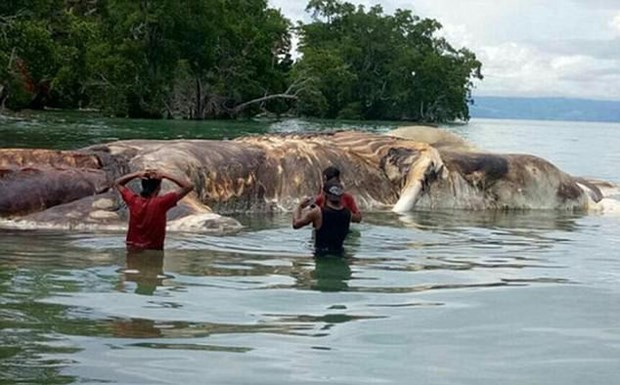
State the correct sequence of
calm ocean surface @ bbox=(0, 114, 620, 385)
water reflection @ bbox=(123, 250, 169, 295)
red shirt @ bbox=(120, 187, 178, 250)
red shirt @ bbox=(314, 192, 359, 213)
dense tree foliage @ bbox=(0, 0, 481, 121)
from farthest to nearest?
dense tree foliage @ bbox=(0, 0, 481, 121) < red shirt @ bbox=(314, 192, 359, 213) < red shirt @ bbox=(120, 187, 178, 250) < water reflection @ bbox=(123, 250, 169, 295) < calm ocean surface @ bbox=(0, 114, 620, 385)

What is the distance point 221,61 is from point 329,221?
2453 inches

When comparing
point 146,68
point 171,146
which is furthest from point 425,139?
point 146,68

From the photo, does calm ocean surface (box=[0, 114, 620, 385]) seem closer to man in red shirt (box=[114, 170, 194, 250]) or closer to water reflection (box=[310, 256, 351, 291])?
water reflection (box=[310, 256, 351, 291])

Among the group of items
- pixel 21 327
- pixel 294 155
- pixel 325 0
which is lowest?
pixel 21 327

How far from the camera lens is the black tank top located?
32.7 ft

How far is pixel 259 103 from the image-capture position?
76062 mm

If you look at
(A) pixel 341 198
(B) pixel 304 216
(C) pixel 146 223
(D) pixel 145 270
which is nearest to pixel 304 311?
(D) pixel 145 270

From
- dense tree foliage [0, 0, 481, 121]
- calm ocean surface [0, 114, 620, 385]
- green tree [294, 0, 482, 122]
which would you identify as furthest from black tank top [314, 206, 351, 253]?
green tree [294, 0, 482, 122]

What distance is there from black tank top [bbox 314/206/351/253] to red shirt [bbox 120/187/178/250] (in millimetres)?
1458

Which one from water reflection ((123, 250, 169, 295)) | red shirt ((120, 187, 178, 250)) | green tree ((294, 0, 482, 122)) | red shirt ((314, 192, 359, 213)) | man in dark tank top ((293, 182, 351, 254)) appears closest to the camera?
water reflection ((123, 250, 169, 295))

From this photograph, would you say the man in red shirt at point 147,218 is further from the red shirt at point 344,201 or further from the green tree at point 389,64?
the green tree at point 389,64

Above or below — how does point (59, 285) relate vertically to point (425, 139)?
below

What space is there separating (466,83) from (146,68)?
54631 millimetres

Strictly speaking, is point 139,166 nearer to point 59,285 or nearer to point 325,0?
point 59,285
